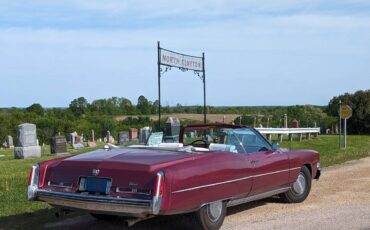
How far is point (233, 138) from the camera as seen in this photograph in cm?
760

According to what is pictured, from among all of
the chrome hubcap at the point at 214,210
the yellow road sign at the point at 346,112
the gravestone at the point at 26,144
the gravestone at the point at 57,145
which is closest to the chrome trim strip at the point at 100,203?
the chrome hubcap at the point at 214,210

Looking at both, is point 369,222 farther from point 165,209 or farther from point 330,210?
point 165,209

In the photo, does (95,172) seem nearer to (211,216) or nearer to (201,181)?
(201,181)

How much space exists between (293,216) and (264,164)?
2.80 feet

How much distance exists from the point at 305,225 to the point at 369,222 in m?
0.87

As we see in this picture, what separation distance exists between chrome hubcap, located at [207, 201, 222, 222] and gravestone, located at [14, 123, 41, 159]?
18.0 m

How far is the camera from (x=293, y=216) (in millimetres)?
7582

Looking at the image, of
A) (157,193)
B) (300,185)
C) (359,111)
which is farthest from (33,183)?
(359,111)

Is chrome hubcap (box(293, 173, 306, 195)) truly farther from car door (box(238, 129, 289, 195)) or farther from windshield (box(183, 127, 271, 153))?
windshield (box(183, 127, 271, 153))

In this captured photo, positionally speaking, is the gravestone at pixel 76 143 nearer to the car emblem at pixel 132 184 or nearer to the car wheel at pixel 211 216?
the car wheel at pixel 211 216

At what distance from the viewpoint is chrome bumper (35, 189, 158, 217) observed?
220 inches

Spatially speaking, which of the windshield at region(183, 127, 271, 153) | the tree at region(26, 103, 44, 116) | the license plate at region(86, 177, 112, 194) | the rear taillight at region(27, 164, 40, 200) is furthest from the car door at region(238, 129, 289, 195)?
the tree at region(26, 103, 44, 116)

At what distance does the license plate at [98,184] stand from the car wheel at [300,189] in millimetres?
3639

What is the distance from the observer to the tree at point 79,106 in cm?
6880
